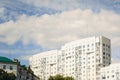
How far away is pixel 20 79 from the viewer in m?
129

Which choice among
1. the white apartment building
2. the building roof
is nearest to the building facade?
the building roof

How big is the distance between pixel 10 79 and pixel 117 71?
84153 mm

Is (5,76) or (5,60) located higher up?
(5,60)

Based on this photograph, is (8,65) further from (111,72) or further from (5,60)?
(111,72)

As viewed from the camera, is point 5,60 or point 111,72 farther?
point 111,72

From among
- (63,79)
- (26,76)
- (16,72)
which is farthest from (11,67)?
(63,79)

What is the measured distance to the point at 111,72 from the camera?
611 ft

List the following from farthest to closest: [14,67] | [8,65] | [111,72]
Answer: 1. [111,72]
2. [14,67]
3. [8,65]

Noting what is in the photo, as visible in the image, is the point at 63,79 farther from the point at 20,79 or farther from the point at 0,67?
the point at 0,67

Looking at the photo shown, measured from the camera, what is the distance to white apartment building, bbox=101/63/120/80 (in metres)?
182

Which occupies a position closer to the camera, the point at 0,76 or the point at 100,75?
the point at 0,76

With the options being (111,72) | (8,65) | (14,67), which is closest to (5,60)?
(8,65)

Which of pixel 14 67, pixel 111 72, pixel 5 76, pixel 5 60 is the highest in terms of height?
pixel 5 60

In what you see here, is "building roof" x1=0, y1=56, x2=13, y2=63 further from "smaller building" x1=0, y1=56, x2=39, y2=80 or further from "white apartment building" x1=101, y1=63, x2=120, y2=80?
"white apartment building" x1=101, y1=63, x2=120, y2=80
